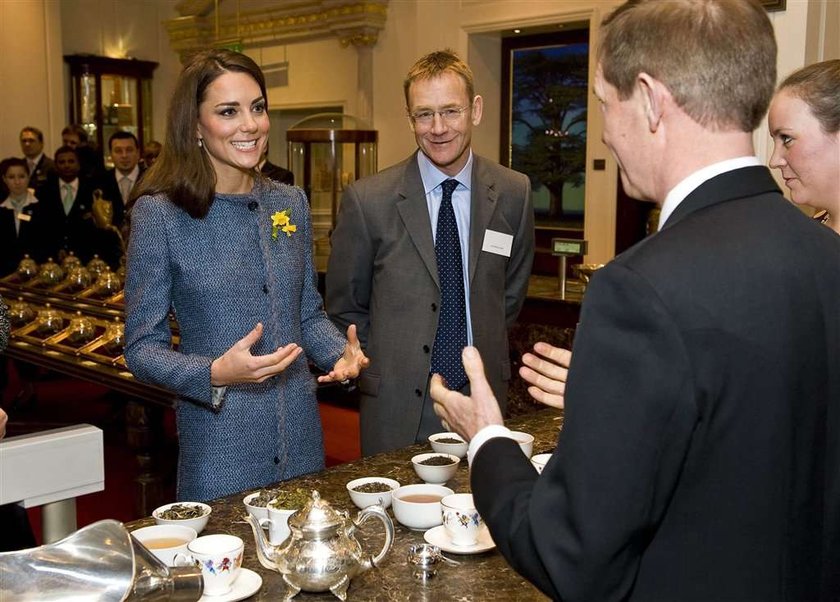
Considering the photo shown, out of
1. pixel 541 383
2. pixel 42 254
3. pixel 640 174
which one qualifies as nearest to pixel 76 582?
pixel 640 174

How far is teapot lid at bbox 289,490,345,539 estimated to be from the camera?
4.87ft

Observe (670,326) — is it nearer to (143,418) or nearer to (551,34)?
(143,418)

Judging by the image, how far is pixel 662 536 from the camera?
1112mm

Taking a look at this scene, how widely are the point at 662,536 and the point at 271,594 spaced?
68cm

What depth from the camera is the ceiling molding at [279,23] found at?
9.93m

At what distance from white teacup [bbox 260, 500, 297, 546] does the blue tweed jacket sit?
26.4 inches

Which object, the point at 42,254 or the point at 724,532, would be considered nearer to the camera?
the point at 724,532

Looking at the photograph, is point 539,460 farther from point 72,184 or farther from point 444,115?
point 72,184

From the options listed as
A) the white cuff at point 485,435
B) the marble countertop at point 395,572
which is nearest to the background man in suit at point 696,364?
the white cuff at point 485,435

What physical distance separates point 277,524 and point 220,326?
83 centimetres

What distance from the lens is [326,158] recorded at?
7.25 meters

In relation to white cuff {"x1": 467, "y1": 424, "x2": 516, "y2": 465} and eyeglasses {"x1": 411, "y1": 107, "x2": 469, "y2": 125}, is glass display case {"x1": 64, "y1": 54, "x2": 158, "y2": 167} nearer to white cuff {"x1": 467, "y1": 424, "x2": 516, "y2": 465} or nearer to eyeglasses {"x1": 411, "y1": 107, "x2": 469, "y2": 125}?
eyeglasses {"x1": 411, "y1": 107, "x2": 469, "y2": 125}

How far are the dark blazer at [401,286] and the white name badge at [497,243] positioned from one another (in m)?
0.02

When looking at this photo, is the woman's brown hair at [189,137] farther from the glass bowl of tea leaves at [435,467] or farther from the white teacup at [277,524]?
the white teacup at [277,524]
